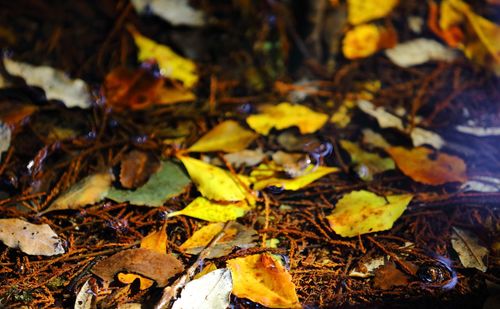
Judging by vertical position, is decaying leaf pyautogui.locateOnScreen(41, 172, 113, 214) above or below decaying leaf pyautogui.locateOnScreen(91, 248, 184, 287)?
above

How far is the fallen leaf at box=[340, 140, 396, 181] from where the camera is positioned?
183cm

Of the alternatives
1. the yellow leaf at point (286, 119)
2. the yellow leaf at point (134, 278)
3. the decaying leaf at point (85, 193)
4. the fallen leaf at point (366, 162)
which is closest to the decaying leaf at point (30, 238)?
the decaying leaf at point (85, 193)

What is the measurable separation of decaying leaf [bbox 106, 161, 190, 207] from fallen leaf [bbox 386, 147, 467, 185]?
870 millimetres

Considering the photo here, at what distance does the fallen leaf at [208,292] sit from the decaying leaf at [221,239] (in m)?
0.12

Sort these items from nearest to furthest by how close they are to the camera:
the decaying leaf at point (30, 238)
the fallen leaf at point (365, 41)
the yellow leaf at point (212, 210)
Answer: the decaying leaf at point (30, 238) → the yellow leaf at point (212, 210) → the fallen leaf at point (365, 41)

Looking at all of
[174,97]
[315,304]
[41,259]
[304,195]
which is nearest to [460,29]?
[304,195]

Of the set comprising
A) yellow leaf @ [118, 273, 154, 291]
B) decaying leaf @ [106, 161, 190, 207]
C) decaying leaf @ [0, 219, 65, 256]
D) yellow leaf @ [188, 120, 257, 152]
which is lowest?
yellow leaf @ [118, 273, 154, 291]

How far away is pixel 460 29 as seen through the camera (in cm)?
241

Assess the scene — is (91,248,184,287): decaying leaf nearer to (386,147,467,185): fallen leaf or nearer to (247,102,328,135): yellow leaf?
(247,102,328,135): yellow leaf

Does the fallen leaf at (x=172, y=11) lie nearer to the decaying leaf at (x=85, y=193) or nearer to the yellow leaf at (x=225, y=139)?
the yellow leaf at (x=225, y=139)

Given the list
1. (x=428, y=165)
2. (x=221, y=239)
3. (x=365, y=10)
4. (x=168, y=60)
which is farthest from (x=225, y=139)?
(x=365, y=10)

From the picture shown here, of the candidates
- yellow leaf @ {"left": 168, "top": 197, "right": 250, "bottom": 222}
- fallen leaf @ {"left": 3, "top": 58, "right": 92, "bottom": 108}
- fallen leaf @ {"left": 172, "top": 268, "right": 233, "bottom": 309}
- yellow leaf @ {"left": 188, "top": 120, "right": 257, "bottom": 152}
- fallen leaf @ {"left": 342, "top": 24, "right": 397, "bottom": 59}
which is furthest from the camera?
fallen leaf @ {"left": 342, "top": 24, "right": 397, "bottom": 59}

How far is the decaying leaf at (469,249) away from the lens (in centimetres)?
150

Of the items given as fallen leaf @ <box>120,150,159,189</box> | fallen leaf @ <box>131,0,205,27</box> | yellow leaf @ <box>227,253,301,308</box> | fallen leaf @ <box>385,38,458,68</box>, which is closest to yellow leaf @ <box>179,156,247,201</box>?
fallen leaf @ <box>120,150,159,189</box>
